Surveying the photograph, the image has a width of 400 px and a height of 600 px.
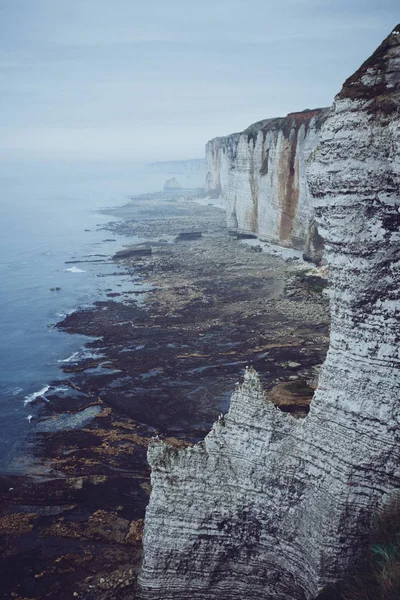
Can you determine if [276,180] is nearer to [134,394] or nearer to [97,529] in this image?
[134,394]

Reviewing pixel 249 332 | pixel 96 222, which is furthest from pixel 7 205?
pixel 249 332

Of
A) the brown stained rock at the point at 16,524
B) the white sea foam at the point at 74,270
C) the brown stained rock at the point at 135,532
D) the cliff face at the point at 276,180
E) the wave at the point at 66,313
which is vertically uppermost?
the cliff face at the point at 276,180

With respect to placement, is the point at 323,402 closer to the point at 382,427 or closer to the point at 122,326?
the point at 382,427

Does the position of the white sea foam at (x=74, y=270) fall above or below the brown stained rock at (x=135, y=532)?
above

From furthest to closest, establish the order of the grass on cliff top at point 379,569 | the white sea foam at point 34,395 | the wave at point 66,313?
the wave at point 66,313
the white sea foam at point 34,395
the grass on cliff top at point 379,569

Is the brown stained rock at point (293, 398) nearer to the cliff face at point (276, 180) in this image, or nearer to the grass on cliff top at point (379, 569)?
the grass on cliff top at point (379, 569)

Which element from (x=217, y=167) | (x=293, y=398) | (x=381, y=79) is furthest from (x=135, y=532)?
(x=217, y=167)

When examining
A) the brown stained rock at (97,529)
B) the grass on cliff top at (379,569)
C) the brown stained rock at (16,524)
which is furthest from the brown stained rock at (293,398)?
the brown stained rock at (16,524)
